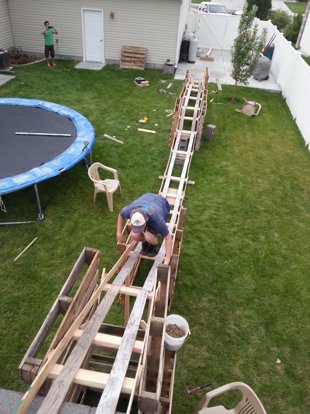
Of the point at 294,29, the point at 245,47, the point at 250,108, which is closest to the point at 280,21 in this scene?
the point at 294,29

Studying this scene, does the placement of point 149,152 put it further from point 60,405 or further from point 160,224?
point 60,405

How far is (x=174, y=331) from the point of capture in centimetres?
455

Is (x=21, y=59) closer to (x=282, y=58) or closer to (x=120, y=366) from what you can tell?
(x=282, y=58)

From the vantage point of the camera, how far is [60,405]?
237 cm

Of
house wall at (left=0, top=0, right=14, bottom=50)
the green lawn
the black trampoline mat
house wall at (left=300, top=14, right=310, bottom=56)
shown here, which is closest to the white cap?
the black trampoline mat

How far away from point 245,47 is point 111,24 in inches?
265

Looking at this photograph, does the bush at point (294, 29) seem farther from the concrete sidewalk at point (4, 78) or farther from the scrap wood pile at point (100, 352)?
the scrap wood pile at point (100, 352)

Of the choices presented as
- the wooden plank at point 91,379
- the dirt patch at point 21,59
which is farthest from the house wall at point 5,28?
the wooden plank at point 91,379

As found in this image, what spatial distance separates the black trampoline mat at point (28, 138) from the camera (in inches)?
306

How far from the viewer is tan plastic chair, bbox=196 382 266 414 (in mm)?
3686

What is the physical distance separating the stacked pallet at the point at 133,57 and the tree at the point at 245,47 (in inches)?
200

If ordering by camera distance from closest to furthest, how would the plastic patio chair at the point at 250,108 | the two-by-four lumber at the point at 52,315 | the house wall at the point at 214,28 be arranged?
1. the two-by-four lumber at the point at 52,315
2. the plastic patio chair at the point at 250,108
3. the house wall at the point at 214,28

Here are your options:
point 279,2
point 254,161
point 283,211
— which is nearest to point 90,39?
point 254,161

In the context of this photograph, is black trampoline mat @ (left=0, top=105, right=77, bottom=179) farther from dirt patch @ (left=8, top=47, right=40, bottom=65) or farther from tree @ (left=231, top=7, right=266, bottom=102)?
dirt patch @ (left=8, top=47, right=40, bottom=65)
